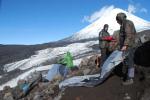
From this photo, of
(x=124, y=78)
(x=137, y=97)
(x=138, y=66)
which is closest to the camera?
(x=137, y=97)

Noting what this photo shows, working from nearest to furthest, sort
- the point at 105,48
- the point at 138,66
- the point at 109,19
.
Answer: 1. the point at 138,66
2. the point at 105,48
3. the point at 109,19

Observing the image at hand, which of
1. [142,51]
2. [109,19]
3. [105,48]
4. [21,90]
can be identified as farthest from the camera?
[109,19]

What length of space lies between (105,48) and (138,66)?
7.62 ft

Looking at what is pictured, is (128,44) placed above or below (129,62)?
above

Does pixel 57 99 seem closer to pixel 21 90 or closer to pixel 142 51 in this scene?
pixel 142 51

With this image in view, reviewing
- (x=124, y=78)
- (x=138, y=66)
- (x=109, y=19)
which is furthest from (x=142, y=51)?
(x=109, y=19)

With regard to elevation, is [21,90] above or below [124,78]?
below

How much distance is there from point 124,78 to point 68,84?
2.12 meters

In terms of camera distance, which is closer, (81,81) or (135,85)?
(135,85)

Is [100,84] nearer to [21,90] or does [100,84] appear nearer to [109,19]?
[21,90]

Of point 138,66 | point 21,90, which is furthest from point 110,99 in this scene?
point 21,90

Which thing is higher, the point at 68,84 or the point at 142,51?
the point at 142,51

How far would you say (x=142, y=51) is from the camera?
12.3 metres

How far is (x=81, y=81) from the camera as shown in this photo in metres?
11.9
